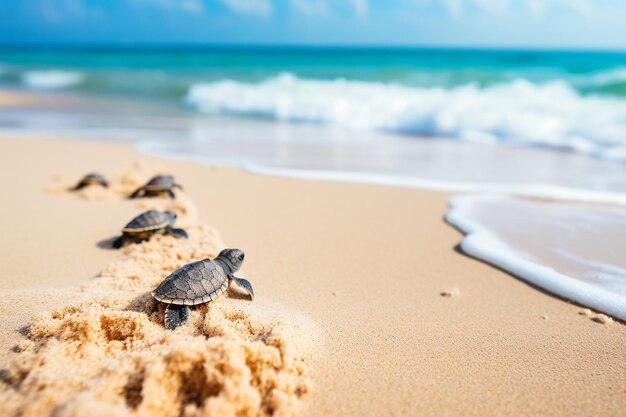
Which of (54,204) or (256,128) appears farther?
(256,128)

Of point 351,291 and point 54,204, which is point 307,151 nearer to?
point 54,204

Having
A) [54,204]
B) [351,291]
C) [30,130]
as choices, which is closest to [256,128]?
[30,130]

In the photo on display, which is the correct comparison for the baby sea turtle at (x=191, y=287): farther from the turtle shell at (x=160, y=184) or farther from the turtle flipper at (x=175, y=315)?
the turtle shell at (x=160, y=184)

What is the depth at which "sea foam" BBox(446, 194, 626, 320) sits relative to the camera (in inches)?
126

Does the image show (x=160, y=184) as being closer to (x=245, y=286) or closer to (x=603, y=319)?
(x=245, y=286)

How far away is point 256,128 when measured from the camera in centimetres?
1112

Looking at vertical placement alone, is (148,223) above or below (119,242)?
above

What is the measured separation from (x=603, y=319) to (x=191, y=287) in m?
2.43

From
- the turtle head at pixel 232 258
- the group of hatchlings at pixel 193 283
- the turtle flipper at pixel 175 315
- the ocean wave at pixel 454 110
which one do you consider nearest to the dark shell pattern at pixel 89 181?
the group of hatchlings at pixel 193 283

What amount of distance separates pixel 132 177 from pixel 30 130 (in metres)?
5.53

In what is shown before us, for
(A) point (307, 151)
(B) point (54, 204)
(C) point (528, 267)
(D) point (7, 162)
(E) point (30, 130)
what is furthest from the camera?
(E) point (30, 130)

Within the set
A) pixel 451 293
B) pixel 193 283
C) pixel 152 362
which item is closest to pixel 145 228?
pixel 193 283

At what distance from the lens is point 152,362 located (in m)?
1.99

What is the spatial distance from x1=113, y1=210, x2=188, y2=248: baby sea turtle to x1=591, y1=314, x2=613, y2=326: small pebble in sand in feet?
9.62
